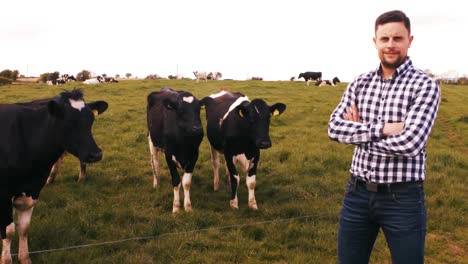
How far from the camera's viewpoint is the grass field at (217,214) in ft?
19.6

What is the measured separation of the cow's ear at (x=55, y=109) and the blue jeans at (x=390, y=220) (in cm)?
361

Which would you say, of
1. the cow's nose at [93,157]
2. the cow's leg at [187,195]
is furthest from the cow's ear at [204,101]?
the cow's nose at [93,157]

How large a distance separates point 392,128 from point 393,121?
0.35 ft

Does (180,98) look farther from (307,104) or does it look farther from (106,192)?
(307,104)

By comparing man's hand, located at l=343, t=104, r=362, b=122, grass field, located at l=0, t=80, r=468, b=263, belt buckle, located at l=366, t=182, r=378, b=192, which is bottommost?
grass field, located at l=0, t=80, r=468, b=263

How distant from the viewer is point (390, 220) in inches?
127

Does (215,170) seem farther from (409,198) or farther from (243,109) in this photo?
(409,198)

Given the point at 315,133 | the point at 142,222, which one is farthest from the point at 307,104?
the point at 142,222

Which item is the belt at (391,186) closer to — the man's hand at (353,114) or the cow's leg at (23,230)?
the man's hand at (353,114)

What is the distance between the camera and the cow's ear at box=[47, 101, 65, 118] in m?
5.18

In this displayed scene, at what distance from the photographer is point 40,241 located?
19.8 ft

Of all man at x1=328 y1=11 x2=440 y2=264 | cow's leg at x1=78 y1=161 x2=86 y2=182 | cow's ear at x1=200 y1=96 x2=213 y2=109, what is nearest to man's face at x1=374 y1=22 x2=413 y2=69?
man at x1=328 y1=11 x2=440 y2=264

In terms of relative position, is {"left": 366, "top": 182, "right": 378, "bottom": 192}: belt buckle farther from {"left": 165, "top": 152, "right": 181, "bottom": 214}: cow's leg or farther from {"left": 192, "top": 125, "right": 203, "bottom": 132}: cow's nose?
{"left": 165, "top": 152, "right": 181, "bottom": 214}: cow's leg

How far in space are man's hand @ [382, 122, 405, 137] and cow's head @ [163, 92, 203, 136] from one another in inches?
183
